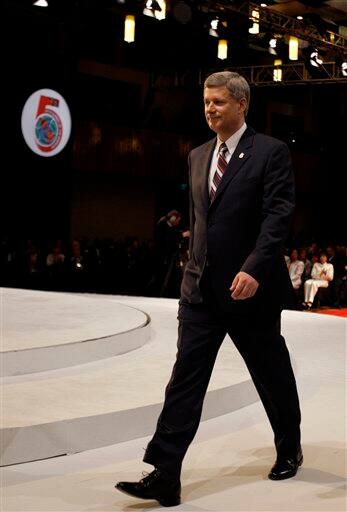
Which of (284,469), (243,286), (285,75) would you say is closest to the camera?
(243,286)

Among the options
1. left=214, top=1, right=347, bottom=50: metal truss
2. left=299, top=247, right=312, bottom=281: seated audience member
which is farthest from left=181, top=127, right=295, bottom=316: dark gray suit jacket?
left=214, top=1, right=347, bottom=50: metal truss

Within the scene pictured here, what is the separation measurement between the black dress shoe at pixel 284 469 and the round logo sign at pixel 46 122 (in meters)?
11.6

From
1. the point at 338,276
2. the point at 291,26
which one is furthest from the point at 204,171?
the point at 291,26

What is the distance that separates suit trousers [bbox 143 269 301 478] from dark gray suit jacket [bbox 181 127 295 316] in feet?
0.15

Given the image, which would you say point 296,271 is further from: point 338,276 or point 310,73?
point 310,73

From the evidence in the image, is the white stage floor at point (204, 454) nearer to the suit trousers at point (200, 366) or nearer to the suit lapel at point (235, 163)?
the suit trousers at point (200, 366)

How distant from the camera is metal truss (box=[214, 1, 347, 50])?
1186cm

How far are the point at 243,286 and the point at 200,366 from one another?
314 mm

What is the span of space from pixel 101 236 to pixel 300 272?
597cm

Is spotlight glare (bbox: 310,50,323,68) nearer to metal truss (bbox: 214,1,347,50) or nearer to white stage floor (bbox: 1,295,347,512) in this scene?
metal truss (bbox: 214,1,347,50)

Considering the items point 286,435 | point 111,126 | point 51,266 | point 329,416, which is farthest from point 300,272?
point 286,435

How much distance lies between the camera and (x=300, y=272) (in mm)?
11445

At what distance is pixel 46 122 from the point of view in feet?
45.9

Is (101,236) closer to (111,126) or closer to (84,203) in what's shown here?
(84,203)
